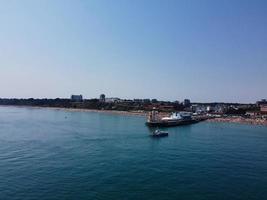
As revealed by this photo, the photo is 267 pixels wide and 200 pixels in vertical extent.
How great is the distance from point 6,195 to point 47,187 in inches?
131

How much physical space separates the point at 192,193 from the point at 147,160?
1432cm

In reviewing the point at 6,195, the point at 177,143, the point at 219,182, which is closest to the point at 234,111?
the point at 177,143

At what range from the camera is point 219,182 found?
33062mm

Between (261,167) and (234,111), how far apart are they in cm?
12485

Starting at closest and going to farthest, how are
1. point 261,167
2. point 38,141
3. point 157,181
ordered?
point 157,181
point 261,167
point 38,141

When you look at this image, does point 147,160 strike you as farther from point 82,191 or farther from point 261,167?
point 82,191

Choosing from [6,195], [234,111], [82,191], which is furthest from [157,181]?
[234,111]

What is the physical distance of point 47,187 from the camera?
30031mm

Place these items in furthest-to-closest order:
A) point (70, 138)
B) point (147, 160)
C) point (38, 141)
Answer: point (70, 138)
point (38, 141)
point (147, 160)

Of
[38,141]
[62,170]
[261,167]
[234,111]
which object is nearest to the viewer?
[62,170]

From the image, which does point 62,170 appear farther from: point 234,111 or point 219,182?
point 234,111

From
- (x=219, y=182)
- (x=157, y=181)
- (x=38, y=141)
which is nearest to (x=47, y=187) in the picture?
(x=157, y=181)

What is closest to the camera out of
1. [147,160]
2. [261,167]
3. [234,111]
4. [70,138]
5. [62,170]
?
[62,170]

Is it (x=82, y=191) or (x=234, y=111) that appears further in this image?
(x=234, y=111)
